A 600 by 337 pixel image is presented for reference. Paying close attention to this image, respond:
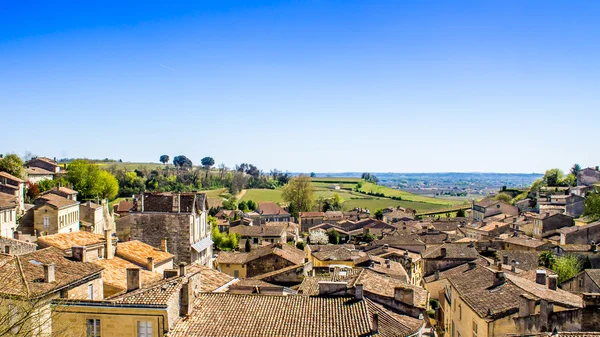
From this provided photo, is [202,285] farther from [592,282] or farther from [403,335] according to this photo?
[592,282]

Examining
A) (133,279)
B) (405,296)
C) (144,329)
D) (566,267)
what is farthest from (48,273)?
(566,267)

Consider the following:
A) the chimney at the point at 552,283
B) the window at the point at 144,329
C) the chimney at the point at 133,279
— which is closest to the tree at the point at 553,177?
the chimney at the point at 552,283

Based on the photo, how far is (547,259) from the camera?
180 ft

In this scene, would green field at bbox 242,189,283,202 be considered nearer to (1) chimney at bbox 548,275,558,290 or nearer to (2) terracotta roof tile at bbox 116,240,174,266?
(2) terracotta roof tile at bbox 116,240,174,266

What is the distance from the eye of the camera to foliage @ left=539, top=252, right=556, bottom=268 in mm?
53569

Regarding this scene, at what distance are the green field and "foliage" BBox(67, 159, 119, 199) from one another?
54082mm

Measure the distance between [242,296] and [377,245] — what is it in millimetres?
47734

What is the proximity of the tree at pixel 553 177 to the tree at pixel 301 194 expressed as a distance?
6533 cm

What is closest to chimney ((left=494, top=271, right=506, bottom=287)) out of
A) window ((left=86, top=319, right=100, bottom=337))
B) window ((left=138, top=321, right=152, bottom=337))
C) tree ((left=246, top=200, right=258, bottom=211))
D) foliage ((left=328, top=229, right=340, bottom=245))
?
window ((left=138, top=321, right=152, bottom=337))

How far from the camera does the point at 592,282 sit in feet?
127

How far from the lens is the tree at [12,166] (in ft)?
258

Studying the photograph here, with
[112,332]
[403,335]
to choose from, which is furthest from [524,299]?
[112,332]

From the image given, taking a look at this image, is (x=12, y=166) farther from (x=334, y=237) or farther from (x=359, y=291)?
(x=359, y=291)

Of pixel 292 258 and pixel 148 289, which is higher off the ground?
pixel 148 289
